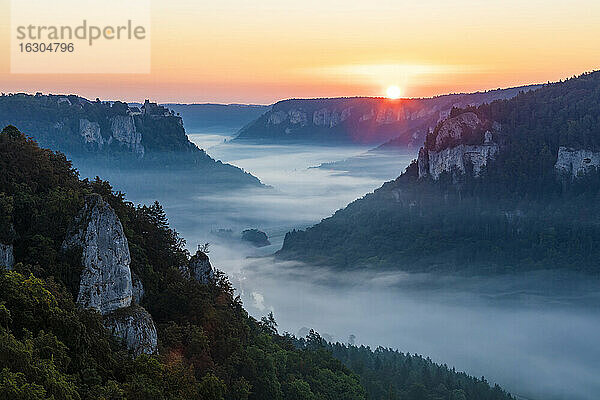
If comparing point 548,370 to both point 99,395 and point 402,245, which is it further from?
point 99,395

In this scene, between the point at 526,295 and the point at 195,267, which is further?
the point at 526,295

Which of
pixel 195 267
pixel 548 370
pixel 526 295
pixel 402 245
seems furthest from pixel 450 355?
pixel 195 267

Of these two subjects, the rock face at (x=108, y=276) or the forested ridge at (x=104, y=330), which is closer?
the forested ridge at (x=104, y=330)

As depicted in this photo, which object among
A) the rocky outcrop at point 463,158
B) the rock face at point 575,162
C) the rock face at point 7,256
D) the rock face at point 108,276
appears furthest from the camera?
the rocky outcrop at point 463,158

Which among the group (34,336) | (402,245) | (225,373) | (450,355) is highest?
(34,336)

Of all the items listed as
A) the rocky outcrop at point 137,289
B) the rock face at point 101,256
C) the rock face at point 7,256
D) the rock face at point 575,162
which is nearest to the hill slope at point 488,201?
the rock face at point 575,162

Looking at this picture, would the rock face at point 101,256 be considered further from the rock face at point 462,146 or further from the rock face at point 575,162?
the rock face at point 575,162
